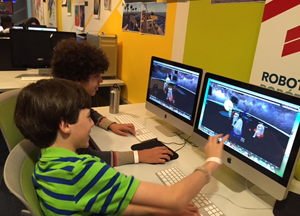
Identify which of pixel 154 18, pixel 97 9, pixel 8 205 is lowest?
pixel 8 205

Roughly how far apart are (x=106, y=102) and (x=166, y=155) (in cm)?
180

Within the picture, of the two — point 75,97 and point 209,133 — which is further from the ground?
point 75,97

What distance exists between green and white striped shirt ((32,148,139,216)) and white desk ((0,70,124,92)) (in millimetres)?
1721

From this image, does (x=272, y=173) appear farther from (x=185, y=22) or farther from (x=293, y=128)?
(x=185, y=22)

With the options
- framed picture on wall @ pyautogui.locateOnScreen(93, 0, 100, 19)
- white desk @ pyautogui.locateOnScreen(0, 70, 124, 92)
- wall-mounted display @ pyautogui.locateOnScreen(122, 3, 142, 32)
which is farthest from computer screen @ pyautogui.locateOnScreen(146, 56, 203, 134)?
framed picture on wall @ pyautogui.locateOnScreen(93, 0, 100, 19)

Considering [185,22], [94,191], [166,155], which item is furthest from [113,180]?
[185,22]

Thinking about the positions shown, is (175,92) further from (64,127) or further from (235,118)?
(64,127)

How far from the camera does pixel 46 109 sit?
2.50 ft

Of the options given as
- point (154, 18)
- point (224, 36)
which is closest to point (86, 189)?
point (224, 36)

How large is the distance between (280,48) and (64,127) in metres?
1.06

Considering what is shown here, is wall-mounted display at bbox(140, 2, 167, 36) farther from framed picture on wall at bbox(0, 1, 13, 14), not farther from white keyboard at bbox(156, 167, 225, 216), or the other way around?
framed picture on wall at bbox(0, 1, 13, 14)

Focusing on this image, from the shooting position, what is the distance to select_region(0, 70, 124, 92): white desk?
2166mm

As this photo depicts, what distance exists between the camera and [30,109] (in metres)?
0.77

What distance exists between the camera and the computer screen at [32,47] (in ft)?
7.86
